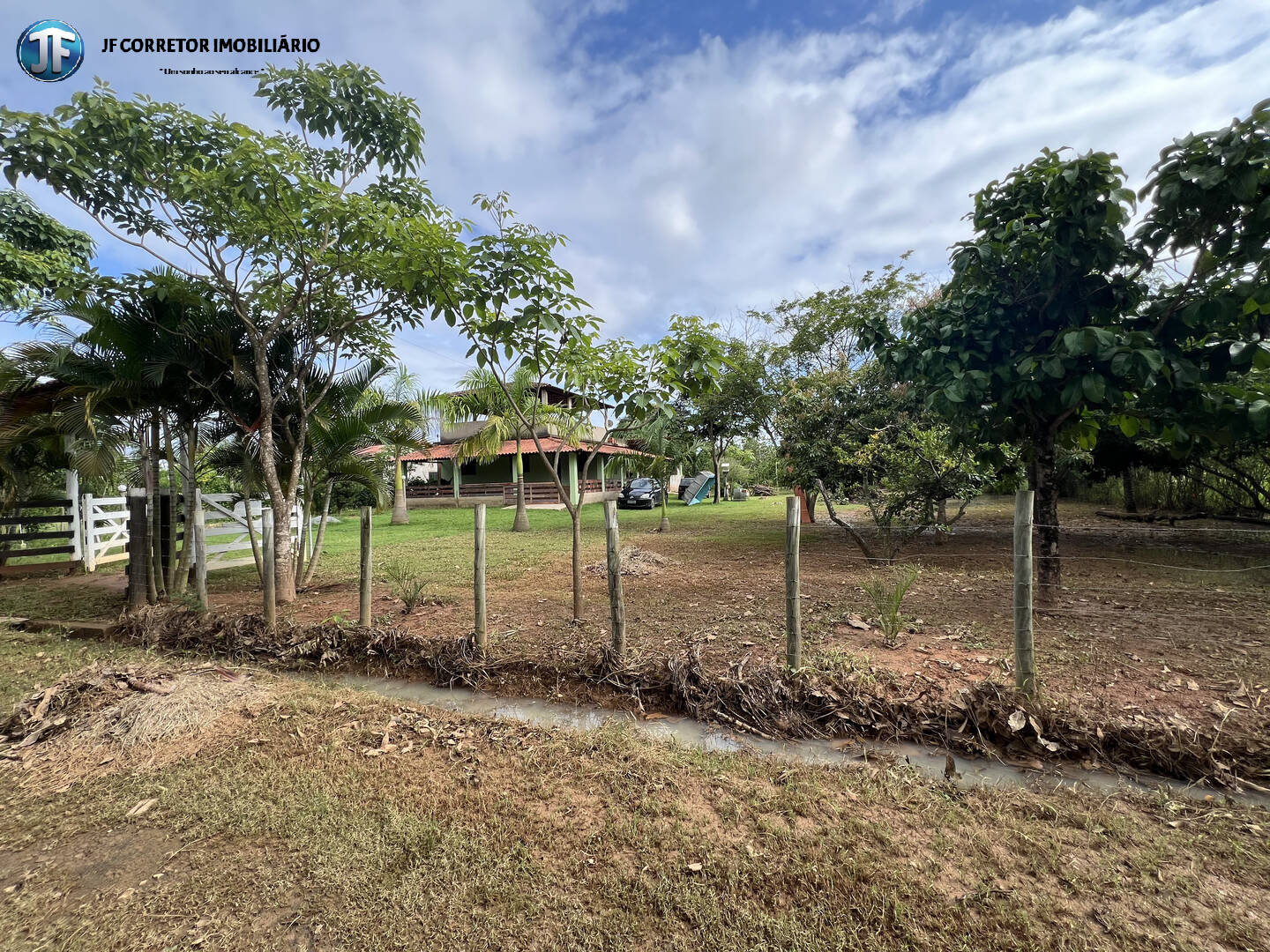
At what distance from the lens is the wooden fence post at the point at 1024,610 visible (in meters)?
3.38

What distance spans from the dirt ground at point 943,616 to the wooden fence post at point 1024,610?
23cm

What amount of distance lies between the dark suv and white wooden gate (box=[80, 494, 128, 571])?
17025 mm

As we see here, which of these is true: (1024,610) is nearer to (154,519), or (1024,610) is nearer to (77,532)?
(154,519)

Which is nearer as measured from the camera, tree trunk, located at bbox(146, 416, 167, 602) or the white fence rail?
tree trunk, located at bbox(146, 416, 167, 602)

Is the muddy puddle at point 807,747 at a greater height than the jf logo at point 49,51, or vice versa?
the jf logo at point 49,51

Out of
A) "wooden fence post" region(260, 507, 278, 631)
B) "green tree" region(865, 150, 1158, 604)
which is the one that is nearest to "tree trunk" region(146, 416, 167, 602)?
"wooden fence post" region(260, 507, 278, 631)

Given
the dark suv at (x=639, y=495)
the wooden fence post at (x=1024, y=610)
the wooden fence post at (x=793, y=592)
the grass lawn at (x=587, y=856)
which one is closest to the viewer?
the grass lawn at (x=587, y=856)

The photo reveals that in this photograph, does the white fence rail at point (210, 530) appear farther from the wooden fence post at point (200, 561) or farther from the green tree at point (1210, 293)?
the green tree at point (1210, 293)

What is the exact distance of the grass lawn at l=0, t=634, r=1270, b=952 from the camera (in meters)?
1.93

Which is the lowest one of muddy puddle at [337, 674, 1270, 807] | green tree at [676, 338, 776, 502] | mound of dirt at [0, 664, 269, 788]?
muddy puddle at [337, 674, 1270, 807]

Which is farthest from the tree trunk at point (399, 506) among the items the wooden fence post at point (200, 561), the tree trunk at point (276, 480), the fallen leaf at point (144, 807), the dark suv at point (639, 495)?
the fallen leaf at point (144, 807)

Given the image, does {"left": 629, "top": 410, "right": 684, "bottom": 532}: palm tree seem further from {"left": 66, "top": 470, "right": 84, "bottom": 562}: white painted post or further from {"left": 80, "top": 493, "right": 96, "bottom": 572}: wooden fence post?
{"left": 66, "top": 470, "right": 84, "bottom": 562}: white painted post

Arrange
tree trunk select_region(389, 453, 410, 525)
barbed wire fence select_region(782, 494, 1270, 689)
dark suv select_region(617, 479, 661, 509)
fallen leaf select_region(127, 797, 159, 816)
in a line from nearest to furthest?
fallen leaf select_region(127, 797, 159, 816) → barbed wire fence select_region(782, 494, 1270, 689) → tree trunk select_region(389, 453, 410, 525) → dark suv select_region(617, 479, 661, 509)

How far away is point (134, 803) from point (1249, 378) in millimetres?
11291
